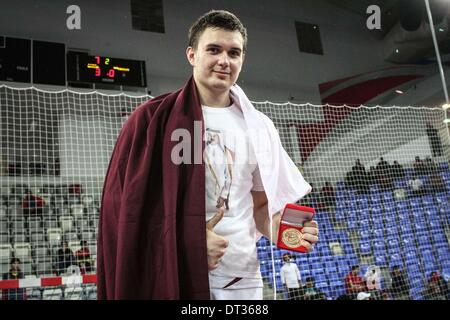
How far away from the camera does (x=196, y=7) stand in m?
5.58

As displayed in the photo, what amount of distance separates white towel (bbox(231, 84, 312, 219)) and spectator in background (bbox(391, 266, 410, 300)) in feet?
15.7

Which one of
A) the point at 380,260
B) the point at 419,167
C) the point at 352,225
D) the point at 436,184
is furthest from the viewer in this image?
the point at 419,167

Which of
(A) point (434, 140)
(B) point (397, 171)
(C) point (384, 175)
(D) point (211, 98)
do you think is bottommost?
(D) point (211, 98)

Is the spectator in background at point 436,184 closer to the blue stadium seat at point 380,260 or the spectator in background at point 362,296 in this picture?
the blue stadium seat at point 380,260

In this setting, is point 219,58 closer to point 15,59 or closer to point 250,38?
point 15,59

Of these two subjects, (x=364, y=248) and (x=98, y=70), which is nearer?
(x=98, y=70)

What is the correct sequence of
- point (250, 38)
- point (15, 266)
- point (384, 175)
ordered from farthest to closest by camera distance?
point (384, 175) → point (250, 38) → point (15, 266)

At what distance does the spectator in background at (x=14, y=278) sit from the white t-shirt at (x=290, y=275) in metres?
2.76

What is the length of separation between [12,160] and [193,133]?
5.52m

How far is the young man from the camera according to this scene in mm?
780

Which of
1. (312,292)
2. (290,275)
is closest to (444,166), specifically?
(312,292)

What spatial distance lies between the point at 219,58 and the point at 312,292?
439 cm

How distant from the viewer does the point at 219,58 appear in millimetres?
957

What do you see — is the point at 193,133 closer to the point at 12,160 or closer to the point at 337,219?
the point at 337,219
